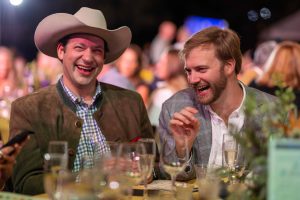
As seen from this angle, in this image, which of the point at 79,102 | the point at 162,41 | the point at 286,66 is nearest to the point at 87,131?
the point at 79,102

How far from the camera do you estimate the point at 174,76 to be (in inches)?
274

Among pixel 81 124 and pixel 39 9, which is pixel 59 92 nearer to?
pixel 81 124

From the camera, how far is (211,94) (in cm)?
347

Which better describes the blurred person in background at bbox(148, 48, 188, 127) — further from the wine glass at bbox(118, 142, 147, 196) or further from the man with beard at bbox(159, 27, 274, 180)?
the wine glass at bbox(118, 142, 147, 196)

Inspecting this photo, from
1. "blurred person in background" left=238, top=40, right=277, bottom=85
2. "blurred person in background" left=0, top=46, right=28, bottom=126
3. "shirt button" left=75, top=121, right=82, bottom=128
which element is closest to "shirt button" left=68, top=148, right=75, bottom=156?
"shirt button" left=75, top=121, right=82, bottom=128

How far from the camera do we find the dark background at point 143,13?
1159 centimetres

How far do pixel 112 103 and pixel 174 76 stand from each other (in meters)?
3.51

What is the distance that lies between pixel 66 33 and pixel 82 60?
0.21 m

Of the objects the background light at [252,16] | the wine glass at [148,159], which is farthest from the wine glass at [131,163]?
the background light at [252,16]

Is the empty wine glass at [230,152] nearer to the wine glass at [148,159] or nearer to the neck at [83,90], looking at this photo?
the wine glass at [148,159]

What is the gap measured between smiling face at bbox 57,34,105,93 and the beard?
1.90ft

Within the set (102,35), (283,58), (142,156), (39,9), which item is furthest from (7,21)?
(142,156)

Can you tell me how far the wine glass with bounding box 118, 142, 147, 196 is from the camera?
7.34 ft

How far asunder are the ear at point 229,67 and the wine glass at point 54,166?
1613 millimetres
